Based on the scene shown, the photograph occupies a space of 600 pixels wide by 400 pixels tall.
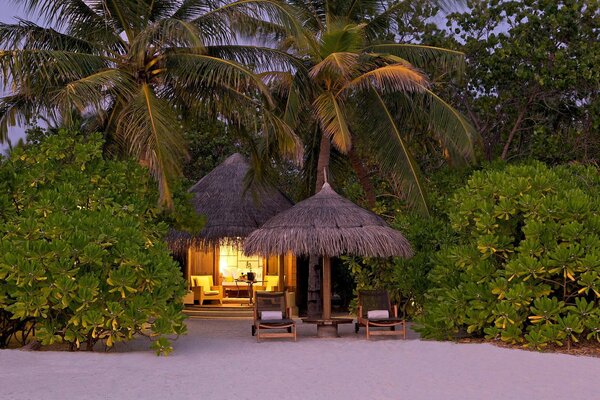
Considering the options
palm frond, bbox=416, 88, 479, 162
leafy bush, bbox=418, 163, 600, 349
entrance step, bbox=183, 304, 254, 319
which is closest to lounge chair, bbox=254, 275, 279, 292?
entrance step, bbox=183, 304, 254, 319

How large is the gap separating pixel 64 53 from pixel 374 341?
6.68m

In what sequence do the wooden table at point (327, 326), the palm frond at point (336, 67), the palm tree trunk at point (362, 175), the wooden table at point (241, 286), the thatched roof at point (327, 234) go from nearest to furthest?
the thatched roof at point (327, 234) < the wooden table at point (327, 326) < the palm frond at point (336, 67) < the palm tree trunk at point (362, 175) < the wooden table at point (241, 286)

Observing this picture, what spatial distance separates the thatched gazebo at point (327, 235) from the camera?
1297cm

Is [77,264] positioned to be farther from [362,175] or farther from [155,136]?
[362,175]

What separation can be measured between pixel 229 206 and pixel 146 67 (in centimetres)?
529

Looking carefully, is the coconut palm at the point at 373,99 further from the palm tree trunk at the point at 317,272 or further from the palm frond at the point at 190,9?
the palm frond at the point at 190,9

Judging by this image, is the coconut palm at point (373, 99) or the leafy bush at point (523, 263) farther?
the coconut palm at point (373, 99)

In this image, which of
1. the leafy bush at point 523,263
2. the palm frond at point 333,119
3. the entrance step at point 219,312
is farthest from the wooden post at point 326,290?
the entrance step at point 219,312

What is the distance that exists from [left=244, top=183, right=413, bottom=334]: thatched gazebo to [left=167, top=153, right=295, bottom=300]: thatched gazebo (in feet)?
11.4

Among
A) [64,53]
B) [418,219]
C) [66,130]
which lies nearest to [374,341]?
[418,219]

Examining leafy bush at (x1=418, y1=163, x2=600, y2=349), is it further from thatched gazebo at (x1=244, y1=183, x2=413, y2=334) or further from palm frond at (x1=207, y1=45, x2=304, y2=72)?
palm frond at (x1=207, y1=45, x2=304, y2=72)

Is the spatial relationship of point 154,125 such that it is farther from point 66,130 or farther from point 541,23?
point 541,23

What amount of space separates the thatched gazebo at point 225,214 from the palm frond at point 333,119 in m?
2.67

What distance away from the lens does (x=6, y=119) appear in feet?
45.0
